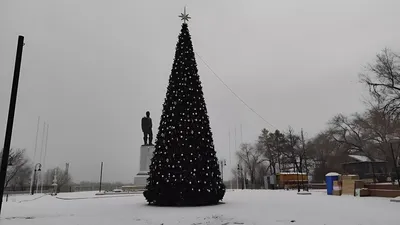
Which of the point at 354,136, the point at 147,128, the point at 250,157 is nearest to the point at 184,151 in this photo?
the point at 147,128

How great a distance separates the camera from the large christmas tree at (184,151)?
11.9 m

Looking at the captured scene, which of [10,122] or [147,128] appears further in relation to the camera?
[147,128]

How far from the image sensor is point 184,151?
40.3 ft

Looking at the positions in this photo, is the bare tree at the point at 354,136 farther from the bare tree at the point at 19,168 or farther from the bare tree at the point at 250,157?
the bare tree at the point at 19,168

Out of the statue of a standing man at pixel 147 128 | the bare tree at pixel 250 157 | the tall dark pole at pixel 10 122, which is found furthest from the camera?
the bare tree at pixel 250 157

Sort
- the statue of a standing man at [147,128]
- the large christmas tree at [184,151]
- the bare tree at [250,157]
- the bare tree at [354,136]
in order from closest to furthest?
the large christmas tree at [184,151] → the statue of a standing man at [147,128] → the bare tree at [354,136] → the bare tree at [250,157]

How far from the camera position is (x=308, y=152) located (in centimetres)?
5903

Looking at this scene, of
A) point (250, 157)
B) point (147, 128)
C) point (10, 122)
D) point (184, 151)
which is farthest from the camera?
point (250, 157)

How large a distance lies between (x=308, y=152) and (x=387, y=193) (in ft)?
144

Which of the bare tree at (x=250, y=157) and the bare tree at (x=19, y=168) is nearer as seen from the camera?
the bare tree at (x=19, y=168)

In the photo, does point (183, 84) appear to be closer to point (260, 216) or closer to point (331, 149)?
point (260, 216)

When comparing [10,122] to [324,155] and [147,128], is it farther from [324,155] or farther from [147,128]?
[324,155]

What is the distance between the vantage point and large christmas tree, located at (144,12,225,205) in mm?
11922

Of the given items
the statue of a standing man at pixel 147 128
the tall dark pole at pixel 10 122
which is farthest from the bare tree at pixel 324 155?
the tall dark pole at pixel 10 122
